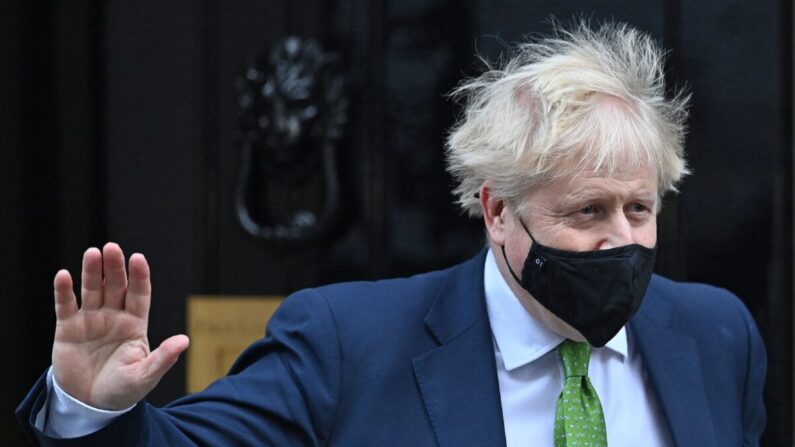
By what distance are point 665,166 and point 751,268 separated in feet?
2.60

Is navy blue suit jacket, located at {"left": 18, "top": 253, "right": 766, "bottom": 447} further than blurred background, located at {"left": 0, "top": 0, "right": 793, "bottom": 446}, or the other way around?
blurred background, located at {"left": 0, "top": 0, "right": 793, "bottom": 446}

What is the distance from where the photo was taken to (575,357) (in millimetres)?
2297

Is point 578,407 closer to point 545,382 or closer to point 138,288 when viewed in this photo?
point 545,382

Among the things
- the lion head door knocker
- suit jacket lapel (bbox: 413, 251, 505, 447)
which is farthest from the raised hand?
the lion head door knocker

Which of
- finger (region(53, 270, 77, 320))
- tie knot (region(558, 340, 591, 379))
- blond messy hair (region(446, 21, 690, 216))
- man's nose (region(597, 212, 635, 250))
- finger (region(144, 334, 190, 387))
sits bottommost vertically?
tie knot (region(558, 340, 591, 379))

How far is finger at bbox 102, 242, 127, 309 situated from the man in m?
0.25

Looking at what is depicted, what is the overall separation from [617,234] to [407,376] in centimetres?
43

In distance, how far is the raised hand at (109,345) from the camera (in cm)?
188

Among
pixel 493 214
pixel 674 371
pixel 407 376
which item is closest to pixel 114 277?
pixel 407 376

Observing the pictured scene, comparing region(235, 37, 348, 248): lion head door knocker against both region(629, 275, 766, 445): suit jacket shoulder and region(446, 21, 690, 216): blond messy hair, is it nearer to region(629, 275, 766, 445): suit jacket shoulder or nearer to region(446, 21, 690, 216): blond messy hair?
region(446, 21, 690, 216): blond messy hair

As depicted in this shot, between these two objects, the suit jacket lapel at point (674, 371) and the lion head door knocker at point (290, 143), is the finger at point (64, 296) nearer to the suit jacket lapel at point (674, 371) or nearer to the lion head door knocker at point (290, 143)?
the suit jacket lapel at point (674, 371)

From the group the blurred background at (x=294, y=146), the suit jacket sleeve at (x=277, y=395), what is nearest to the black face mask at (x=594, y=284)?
the suit jacket sleeve at (x=277, y=395)

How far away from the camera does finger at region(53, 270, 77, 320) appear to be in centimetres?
183

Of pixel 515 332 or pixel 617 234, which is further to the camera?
pixel 515 332
